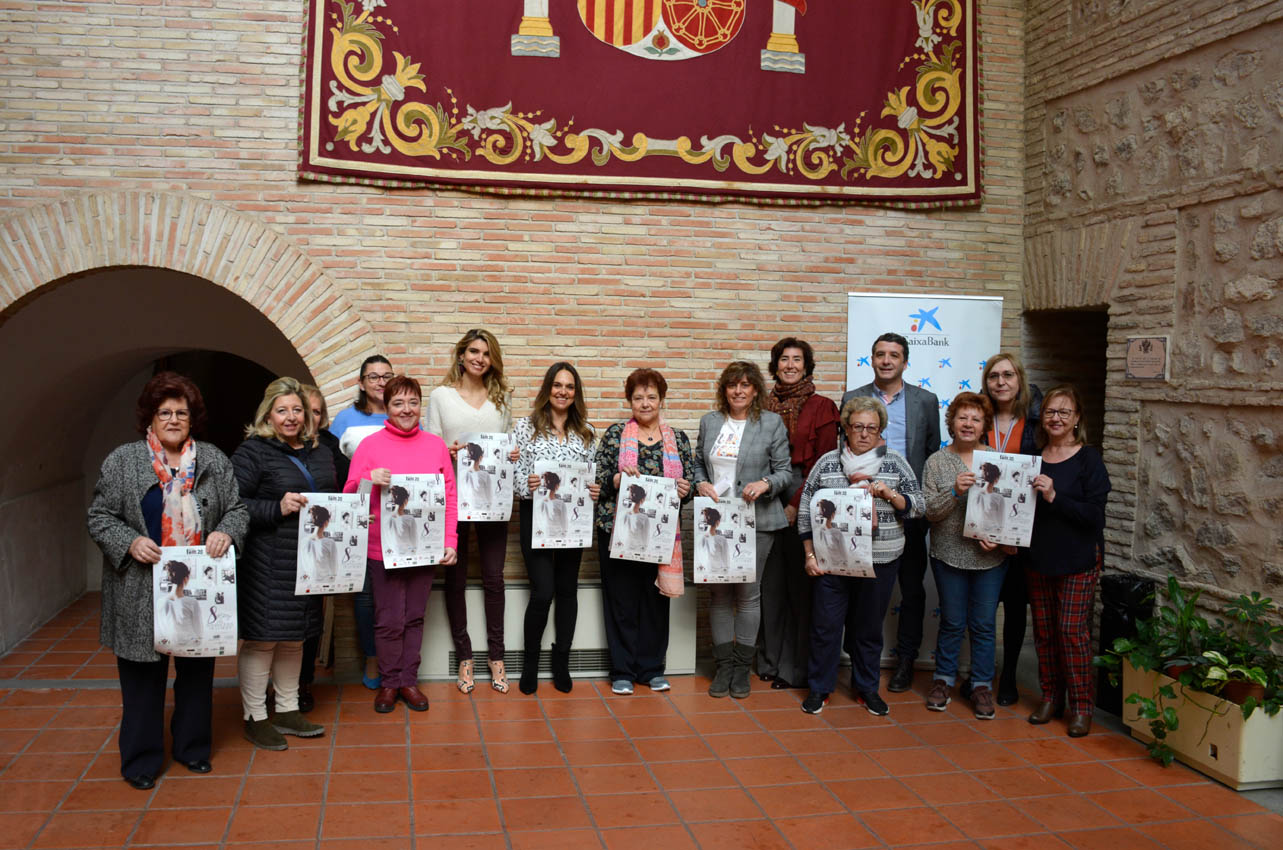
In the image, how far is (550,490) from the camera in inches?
200

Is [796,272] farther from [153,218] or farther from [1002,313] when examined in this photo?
[153,218]

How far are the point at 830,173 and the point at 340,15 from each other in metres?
3.07

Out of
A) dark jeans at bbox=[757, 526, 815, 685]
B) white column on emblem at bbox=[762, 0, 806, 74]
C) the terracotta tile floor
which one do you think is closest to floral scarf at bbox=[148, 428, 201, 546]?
the terracotta tile floor

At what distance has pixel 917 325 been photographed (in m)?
6.23

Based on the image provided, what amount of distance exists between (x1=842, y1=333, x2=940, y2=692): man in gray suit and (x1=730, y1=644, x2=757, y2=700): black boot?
82cm

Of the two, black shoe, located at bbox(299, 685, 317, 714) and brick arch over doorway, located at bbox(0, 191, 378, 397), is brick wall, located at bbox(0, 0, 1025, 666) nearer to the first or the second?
Result: brick arch over doorway, located at bbox(0, 191, 378, 397)

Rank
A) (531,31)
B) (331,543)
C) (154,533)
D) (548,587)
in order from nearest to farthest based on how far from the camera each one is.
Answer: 1. (154,533)
2. (331,543)
3. (548,587)
4. (531,31)

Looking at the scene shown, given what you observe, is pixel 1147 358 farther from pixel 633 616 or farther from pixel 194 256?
pixel 194 256

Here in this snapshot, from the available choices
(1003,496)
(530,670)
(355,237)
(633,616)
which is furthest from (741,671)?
(355,237)

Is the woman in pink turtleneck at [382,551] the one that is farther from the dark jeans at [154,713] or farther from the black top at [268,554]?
the dark jeans at [154,713]

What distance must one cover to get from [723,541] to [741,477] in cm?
35

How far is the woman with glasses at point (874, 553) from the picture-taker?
4977 millimetres

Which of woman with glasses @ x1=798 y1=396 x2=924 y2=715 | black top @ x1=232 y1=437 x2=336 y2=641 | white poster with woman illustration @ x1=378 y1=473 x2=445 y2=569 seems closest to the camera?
black top @ x1=232 y1=437 x2=336 y2=641

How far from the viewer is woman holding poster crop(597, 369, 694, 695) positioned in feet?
17.1
